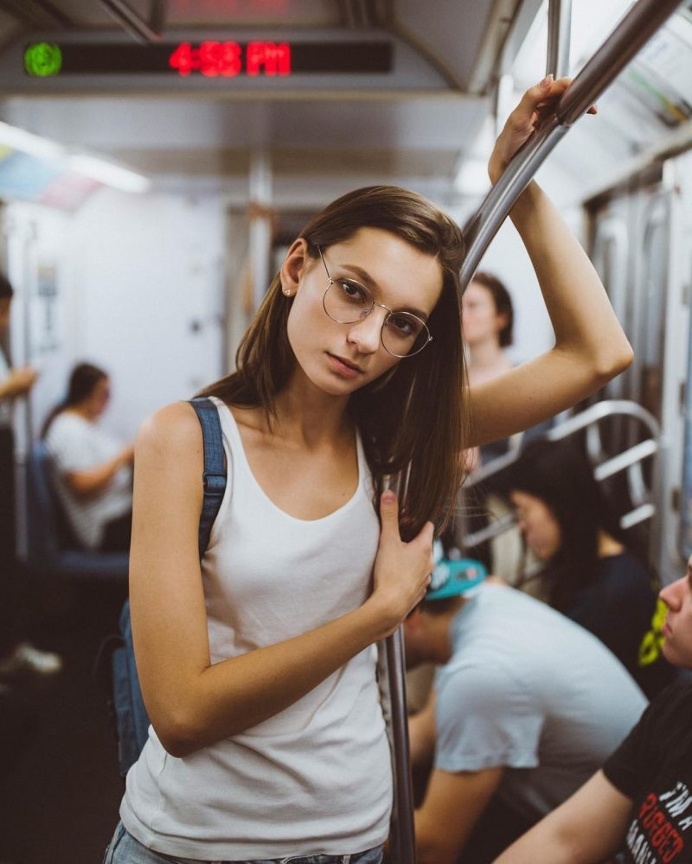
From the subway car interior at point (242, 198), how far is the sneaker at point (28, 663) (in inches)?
4.5

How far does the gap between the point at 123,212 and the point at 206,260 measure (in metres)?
0.80

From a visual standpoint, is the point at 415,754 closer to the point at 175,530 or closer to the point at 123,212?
the point at 175,530

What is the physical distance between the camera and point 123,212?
22.8 ft

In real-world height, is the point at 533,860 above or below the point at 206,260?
below

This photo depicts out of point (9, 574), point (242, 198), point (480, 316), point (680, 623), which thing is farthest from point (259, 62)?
point (242, 198)

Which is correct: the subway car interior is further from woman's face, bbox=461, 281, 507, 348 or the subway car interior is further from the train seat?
woman's face, bbox=461, 281, 507, 348

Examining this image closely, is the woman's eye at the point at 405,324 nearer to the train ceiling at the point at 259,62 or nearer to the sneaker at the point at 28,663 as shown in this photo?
the train ceiling at the point at 259,62

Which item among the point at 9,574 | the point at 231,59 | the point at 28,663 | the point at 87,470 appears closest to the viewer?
the point at 231,59

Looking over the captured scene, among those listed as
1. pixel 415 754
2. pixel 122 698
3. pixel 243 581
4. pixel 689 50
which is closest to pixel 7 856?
pixel 415 754

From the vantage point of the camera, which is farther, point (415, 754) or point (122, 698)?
point (415, 754)

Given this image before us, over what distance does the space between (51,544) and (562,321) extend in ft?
15.2

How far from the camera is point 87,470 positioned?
5535 mm

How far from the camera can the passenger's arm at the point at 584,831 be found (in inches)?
68.3

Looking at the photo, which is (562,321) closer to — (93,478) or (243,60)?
(243,60)
